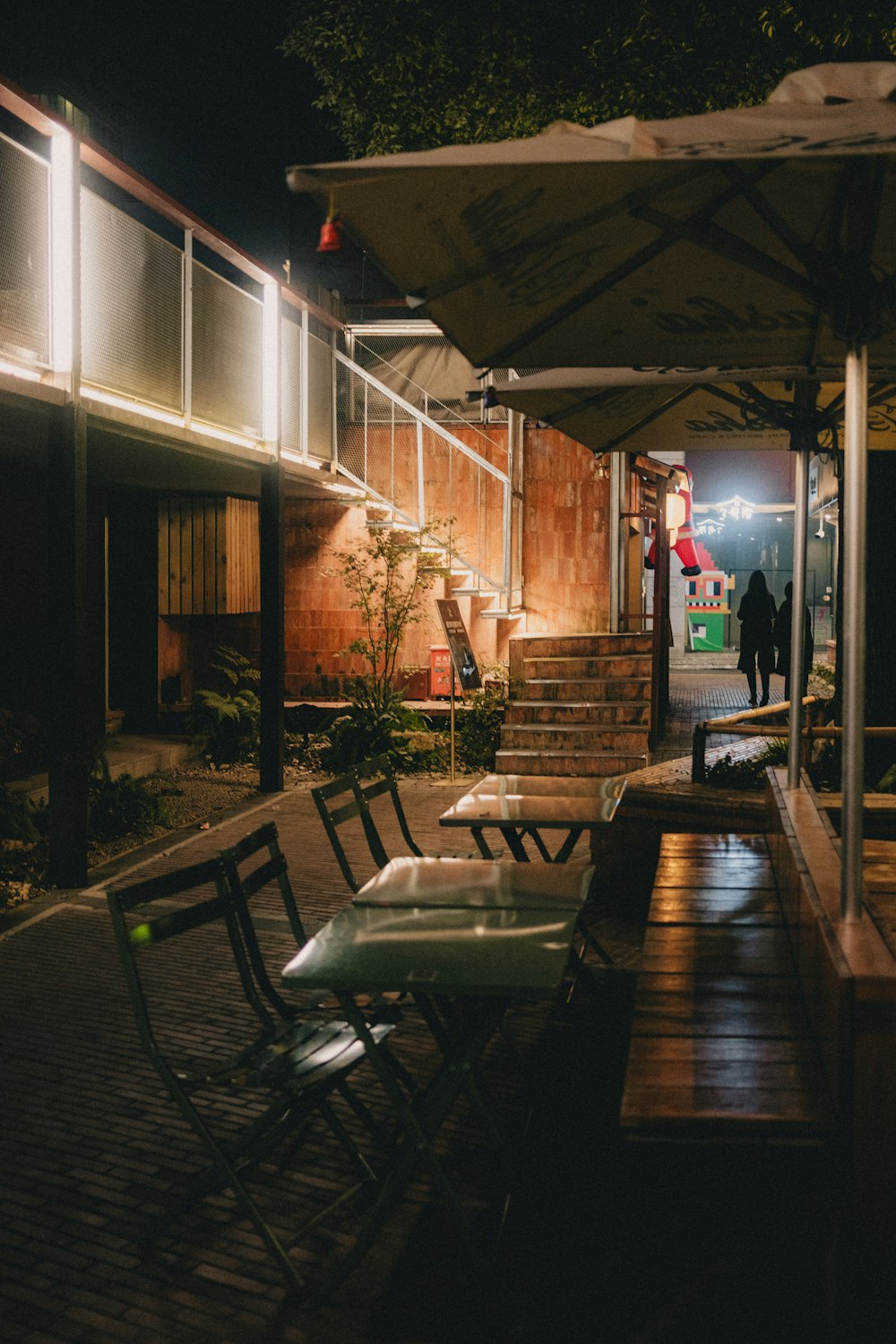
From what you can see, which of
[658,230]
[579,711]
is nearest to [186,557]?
[579,711]

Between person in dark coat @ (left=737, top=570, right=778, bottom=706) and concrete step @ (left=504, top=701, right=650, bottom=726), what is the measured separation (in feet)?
10.7

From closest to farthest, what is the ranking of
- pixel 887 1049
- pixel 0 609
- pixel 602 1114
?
1. pixel 887 1049
2. pixel 602 1114
3. pixel 0 609

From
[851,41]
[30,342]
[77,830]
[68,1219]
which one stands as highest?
[851,41]

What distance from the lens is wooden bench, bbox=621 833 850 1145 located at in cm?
273

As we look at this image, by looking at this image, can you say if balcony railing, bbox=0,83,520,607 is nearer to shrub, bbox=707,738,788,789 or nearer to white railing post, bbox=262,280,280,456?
white railing post, bbox=262,280,280,456

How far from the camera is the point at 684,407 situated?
244 inches

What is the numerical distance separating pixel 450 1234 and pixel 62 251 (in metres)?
6.31

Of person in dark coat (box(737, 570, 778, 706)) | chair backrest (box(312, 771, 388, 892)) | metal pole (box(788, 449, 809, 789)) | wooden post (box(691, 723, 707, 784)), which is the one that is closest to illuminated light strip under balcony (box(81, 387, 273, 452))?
chair backrest (box(312, 771, 388, 892))

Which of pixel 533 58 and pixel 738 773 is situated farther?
pixel 533 58

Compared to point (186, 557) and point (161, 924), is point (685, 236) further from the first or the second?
point (186, 557)

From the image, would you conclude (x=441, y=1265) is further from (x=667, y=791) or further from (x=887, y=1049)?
(x=667, y=791)

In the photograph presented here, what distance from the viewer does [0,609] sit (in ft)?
36.6

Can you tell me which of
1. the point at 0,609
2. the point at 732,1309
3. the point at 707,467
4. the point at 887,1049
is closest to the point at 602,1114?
the point at 732,1309

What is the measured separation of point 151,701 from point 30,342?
23.5 feet
